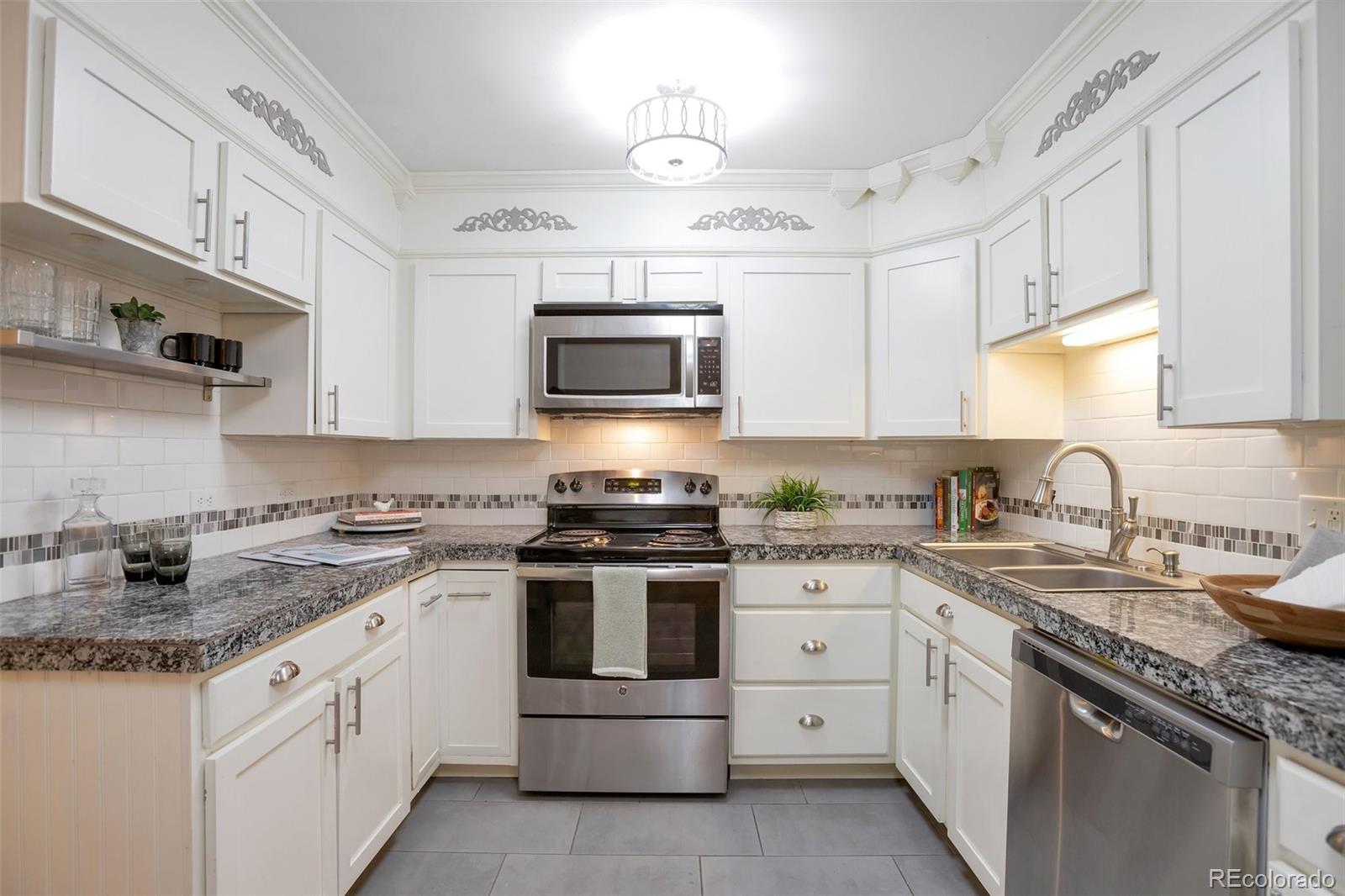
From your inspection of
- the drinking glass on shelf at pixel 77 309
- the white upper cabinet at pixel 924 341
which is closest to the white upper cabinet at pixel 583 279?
the white upper cabinet at pixel 924 341

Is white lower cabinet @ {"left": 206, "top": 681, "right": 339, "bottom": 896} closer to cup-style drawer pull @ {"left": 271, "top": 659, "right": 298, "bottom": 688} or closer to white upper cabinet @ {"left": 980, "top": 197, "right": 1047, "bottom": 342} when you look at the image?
cup-style drawer pull @ {"left": 271, "top": 659, "right": 298, "bottom": 688}

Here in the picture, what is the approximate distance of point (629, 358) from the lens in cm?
259

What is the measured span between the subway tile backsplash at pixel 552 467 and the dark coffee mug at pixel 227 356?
0.19 m

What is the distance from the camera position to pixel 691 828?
2.07 meters

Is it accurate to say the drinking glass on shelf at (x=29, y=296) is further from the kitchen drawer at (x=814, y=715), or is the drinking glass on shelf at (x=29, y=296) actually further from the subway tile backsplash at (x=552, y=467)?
the kitchen drawer at (x=814, y=715)

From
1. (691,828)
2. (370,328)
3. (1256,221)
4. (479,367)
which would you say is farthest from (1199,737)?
(370,328)

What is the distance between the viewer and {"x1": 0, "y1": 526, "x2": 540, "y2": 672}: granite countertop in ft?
3.59

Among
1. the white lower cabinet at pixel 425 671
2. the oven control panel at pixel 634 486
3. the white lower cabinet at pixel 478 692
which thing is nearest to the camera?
the white lower cabinet at pixel 425 671

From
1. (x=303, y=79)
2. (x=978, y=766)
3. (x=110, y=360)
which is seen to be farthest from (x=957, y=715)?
(x=303, y=79)

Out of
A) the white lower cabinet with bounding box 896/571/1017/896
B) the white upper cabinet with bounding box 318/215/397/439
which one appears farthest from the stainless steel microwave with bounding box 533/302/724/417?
the white lower cabinet with bounding box 896/571/1017/896

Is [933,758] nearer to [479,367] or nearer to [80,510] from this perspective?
[479,367]

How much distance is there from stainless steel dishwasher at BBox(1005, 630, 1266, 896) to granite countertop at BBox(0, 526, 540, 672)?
166 cm

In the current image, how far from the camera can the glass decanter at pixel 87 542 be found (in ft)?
4.80

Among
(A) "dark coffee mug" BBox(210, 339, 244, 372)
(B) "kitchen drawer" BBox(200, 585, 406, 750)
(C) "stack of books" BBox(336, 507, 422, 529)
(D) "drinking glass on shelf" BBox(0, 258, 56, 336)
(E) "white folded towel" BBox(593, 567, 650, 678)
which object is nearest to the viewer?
(B) "kitchen drawer" BBox(200, 585, 406, 750)
